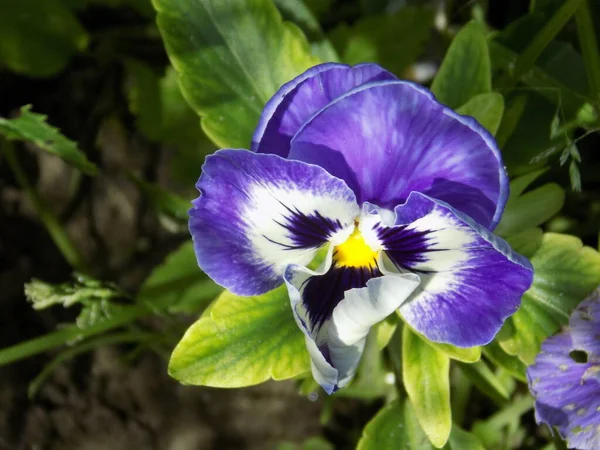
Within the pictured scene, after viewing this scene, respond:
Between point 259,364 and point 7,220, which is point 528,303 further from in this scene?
point 7,220

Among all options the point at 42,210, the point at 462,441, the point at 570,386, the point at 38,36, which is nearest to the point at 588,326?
the point at 570,386

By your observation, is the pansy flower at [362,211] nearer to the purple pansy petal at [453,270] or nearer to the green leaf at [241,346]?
the purple pansy petal at [453,270]

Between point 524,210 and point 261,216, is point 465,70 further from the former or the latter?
point 261,216

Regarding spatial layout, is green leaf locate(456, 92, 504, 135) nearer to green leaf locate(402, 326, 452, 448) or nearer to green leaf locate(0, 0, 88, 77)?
green leaf locate(402, 326, 452, 448)

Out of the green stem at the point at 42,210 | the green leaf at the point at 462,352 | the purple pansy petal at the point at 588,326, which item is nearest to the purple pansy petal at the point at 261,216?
the green leaf at the point at 462,352

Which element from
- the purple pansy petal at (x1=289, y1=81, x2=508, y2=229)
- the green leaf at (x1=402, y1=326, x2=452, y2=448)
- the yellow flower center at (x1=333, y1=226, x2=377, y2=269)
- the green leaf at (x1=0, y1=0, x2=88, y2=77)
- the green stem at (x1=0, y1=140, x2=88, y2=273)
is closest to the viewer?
the purple pansy petal at (x1=289, y1=81, x2=508, y2=229)

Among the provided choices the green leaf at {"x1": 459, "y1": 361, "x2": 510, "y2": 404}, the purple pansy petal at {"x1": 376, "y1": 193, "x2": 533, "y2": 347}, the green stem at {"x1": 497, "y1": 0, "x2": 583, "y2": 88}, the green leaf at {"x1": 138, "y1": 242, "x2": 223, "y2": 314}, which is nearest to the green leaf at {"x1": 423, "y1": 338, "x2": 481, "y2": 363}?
the purple pansy petal at {"x1": 376, "y1": 193, "x2": 533, "y2": 347}

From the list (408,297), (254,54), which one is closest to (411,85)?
(408,297)
